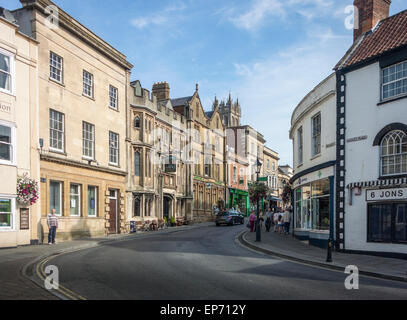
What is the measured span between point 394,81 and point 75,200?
58.6 ft

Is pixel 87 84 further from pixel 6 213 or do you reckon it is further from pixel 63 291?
pixel 63 291

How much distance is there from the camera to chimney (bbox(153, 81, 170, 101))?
41906mm

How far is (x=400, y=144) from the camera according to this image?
15.7 m

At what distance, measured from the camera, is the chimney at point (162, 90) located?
41906 millimetres

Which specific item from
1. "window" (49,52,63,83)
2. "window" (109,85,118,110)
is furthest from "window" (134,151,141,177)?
"window" (49,52,63,83)

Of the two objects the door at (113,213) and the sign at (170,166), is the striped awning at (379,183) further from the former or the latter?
the sign at (170,166)

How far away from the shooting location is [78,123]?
23859 mm

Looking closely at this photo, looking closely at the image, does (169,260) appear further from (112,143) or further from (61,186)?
(112,143)

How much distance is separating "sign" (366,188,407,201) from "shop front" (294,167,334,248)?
2031 millimetres

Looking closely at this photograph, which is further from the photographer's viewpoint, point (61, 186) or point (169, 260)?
point (61, 186)

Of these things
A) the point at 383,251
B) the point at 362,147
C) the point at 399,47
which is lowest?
the point at 383,251

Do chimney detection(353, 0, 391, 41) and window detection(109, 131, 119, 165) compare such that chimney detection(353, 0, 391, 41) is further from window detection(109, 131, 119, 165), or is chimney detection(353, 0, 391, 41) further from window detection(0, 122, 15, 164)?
window detection(0, 122, 15, 164)

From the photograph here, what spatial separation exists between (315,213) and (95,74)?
16210 millimetres

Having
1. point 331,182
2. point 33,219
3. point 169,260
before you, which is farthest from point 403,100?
point 33,219
